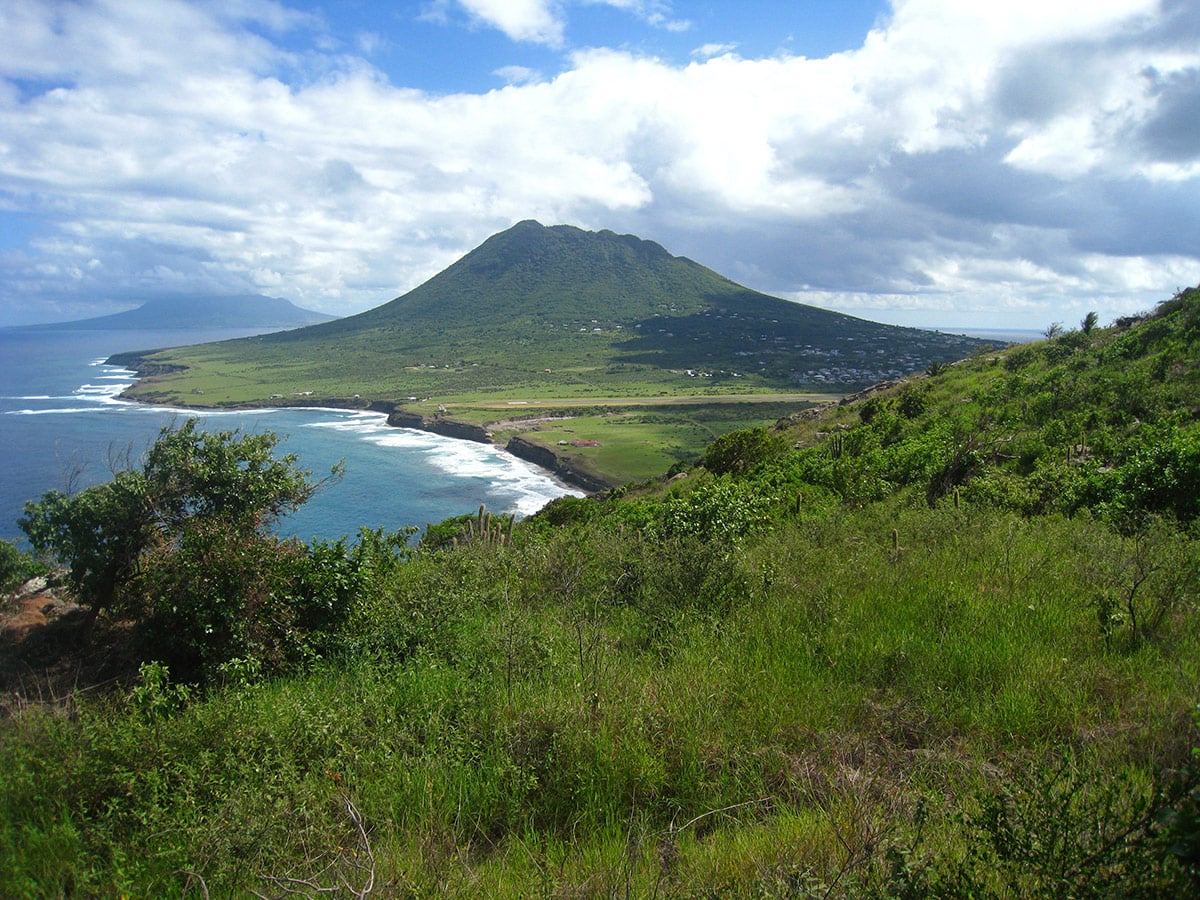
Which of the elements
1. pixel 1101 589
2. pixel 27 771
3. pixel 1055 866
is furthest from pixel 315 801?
pixel 1101 589

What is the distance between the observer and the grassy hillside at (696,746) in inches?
98.2

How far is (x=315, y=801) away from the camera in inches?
128

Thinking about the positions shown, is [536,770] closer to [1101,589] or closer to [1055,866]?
[1055,866]

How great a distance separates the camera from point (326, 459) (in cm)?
6581

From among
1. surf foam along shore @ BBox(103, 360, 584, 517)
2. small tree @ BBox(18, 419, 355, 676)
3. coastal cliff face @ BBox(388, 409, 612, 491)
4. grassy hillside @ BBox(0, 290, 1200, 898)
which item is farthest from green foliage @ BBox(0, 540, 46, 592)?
coastal cliff face @ BBox(388, 409, 612, 491)

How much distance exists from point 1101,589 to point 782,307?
203 metres

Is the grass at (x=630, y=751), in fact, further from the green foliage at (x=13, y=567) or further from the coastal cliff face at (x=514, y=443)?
the coastal cliff face at (x=514, y=443)

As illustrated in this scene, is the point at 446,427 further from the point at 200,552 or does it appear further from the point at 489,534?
the point at 200,552

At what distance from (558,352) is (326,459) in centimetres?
9586

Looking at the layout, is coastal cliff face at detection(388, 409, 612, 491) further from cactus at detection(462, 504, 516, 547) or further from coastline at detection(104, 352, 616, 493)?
cactus at detection(462, 504, 516, 547)

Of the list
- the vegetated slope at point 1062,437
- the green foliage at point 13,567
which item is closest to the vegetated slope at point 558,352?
the green foliage at point 13,567

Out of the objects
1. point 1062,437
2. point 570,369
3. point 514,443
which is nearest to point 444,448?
point 514,443

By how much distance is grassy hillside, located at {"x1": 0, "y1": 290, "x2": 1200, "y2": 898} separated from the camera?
249 cm

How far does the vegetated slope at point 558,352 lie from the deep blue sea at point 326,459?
17.4 m
